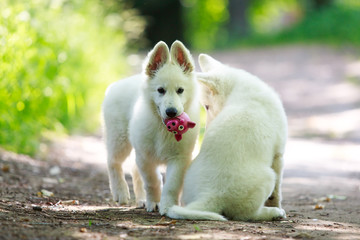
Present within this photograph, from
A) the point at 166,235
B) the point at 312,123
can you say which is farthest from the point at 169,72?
the point at 312,123

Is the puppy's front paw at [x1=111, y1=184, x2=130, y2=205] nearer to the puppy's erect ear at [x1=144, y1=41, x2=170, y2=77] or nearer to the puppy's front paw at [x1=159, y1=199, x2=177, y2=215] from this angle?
the puppy's front paw at [x1=159, y1=199, x2=177, y2=215]

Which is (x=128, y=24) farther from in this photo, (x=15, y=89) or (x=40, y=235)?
(x=40, y=235)

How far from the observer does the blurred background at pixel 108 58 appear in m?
7.51

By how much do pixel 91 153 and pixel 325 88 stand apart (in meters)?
9.57

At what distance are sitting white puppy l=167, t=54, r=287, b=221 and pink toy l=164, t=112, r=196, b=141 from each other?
23 cm

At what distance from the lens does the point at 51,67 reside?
29.3 feet

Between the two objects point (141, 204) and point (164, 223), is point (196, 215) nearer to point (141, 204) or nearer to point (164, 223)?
point (164, 223)

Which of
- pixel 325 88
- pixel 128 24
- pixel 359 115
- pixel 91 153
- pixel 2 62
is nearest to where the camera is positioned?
pixel 2 62

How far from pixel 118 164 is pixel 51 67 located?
3.74 meters

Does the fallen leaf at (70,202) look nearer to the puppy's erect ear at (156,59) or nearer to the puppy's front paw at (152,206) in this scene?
the puppy's front paw at (152,206)

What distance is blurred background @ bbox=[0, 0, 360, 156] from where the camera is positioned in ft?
24.6

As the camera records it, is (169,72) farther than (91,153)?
No

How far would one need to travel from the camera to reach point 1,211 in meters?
4.19

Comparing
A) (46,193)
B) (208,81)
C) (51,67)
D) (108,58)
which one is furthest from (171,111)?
(108,58)
